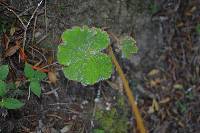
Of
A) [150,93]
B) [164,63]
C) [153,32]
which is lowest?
[150,93]

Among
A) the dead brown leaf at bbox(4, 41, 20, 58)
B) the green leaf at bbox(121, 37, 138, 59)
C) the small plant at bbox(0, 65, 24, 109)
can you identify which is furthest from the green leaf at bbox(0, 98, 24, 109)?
the green leaf at bbox(121, 37, 138, 59)

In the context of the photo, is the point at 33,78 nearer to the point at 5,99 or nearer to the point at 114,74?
the point at 5,99

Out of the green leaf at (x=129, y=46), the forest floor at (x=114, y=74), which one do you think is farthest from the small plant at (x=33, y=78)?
the green leaf at (x=129, y=46)

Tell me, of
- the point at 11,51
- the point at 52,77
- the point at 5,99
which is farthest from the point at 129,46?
the point at 5,99

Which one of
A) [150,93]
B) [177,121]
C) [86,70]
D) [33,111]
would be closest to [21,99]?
[33,111]

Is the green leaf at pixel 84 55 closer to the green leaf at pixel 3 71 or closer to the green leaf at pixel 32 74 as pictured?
the green leaf at pixel 32 74

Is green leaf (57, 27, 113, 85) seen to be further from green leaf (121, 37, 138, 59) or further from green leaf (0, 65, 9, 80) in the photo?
green leaf (0, 65, 9, 80)

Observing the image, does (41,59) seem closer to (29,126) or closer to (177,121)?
(29,126)
